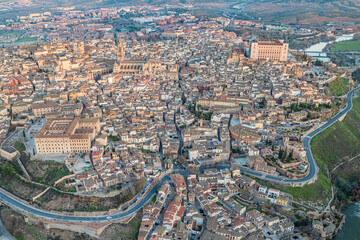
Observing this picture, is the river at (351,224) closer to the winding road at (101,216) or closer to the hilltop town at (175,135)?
the hilltop town at (175,135)

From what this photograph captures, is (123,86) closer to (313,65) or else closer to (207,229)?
(207,229)

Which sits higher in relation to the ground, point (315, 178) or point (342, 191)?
point (315, 178)

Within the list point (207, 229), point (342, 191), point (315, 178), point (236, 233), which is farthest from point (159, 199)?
point (342, 191)

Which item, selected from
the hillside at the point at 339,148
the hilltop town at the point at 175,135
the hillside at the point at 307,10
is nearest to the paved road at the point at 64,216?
the hilltop town at the point at 175,135

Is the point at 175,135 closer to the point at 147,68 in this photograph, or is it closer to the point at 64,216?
the point at 64,216

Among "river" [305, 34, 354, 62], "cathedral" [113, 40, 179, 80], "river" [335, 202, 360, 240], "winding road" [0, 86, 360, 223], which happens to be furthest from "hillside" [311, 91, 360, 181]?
"river" [305, 34, 354, 62]
